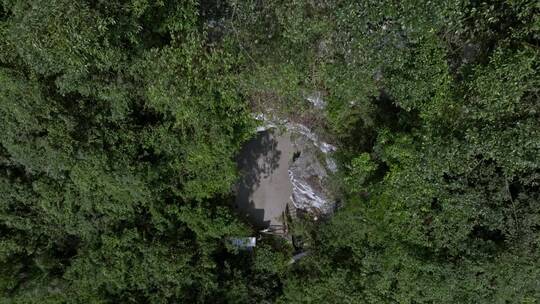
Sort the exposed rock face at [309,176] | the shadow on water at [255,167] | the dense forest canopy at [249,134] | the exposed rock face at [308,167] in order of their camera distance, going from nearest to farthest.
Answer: the dense forest canopy at [249,134]
the exposed rock face at [308,167]
the exposed rock face at [309,176]
the shadow on water at [255,167]

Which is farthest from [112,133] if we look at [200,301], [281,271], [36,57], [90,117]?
[281,271]

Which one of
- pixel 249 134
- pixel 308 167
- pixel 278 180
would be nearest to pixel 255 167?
pixel 278 180

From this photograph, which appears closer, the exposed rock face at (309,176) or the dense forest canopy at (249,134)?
the dense forest canopy at (249,134)

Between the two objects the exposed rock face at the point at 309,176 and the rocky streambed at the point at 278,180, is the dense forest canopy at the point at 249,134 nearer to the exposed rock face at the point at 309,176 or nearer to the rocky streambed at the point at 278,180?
the exposed rock face at the point at 309,176

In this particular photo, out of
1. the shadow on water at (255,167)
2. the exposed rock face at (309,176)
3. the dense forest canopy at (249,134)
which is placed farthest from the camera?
the shadow on water at (255,167)

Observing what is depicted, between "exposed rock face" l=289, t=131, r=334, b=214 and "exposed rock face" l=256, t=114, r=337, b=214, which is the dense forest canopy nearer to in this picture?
"exposed rock face" l=256, t=114, r=337, b=214

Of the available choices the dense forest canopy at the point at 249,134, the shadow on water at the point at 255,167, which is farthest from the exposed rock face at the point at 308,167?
the shadow on water at the point at 255,167
